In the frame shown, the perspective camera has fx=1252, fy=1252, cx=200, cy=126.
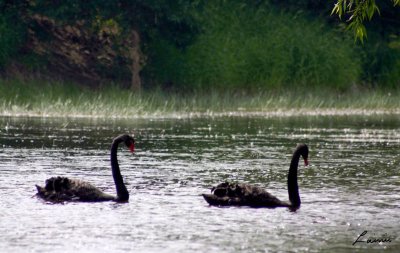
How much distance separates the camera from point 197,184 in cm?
2316

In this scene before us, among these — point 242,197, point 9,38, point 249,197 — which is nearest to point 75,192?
point 242,197

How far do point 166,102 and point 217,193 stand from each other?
26.0 metres

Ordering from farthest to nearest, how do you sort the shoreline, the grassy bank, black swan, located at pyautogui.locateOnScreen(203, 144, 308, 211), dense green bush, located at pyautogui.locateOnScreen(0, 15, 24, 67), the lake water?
dense green bush, located at pyautogui.locateOnScreen(0, 15, 24, 67)
the grassy bank
the shoreline
black swan, located at pyautogui.locateOnScreen(203, 144, 308, 211)
the lake water

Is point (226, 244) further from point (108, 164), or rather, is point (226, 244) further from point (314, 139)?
point (314, 139)

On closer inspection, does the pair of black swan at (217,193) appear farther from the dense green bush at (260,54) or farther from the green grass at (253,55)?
the dense green bush at (260,54)

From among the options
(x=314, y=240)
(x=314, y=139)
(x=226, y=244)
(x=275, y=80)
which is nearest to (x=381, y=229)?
(x=314, y=240)

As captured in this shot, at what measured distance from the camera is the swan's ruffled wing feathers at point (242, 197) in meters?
20.0

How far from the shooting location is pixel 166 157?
28.7 meters

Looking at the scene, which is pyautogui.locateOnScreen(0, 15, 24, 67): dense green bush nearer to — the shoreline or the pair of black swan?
the shoreline

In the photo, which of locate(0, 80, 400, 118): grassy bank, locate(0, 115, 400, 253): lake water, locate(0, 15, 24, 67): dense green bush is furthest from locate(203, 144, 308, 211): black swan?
locate(0, 15, 24, 67): dense green bush

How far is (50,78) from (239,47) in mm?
8647

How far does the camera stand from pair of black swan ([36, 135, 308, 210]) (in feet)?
65.7

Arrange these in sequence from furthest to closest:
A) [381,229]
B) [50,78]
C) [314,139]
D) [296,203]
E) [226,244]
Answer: [50,78]
[314,139]
[296,203]
[381,229]
[226,244]

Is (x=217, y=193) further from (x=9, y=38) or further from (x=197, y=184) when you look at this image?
(x=9, y=38)
